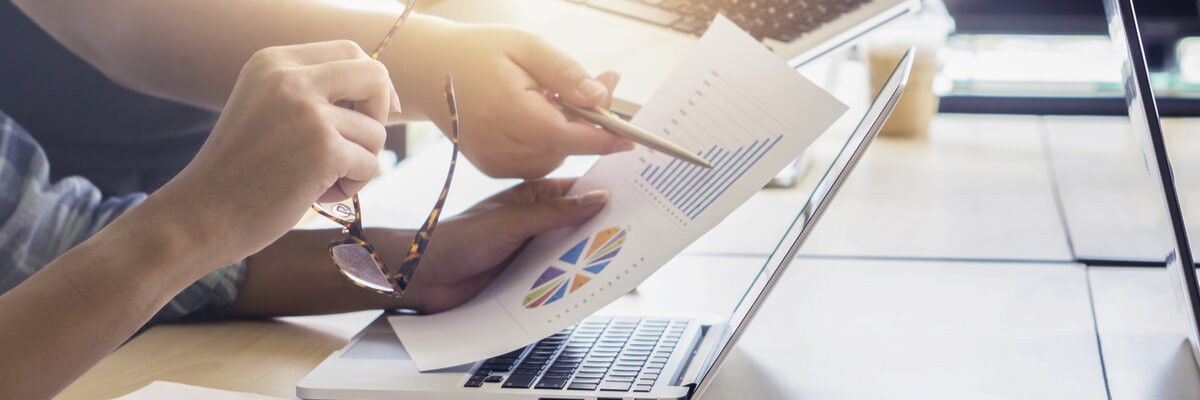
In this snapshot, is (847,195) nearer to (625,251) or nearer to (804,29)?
(804,29)

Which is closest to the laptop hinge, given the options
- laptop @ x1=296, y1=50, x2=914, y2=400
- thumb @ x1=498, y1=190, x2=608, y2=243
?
laptop @ x1=296, y1=50, x2=914, y2=400

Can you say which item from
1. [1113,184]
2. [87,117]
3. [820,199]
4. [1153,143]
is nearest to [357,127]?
[820,199]

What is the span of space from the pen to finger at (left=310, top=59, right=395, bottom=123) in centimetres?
18

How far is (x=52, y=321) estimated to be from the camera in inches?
22.0

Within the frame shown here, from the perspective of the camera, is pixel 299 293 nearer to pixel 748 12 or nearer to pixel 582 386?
pixel 582 386

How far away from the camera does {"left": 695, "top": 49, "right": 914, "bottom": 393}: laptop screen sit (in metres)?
0.65

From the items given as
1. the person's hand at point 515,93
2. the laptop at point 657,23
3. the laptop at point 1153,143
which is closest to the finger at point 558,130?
the person's hand at point 515,93

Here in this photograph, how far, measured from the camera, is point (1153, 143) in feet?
2.30

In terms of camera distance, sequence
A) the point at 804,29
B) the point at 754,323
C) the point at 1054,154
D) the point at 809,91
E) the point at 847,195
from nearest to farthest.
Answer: the point at 809,91 → the point at 754,323 → the point at 804,29 → the point at 847,195 → the point at 1054,154

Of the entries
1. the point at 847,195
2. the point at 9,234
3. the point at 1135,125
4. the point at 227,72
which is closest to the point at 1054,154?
the point at 847,195

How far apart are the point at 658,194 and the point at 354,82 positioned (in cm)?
25

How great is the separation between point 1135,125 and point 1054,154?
68 centimetres

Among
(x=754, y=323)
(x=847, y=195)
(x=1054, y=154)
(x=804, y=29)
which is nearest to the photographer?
(x=754, y=323)

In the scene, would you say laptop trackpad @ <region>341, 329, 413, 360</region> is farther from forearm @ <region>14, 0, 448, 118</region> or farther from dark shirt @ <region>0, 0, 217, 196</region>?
dark shirt @ <region>0, 0, 217, 196</region>
